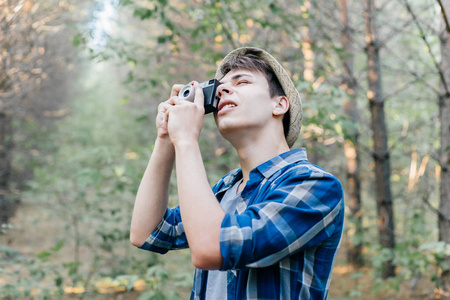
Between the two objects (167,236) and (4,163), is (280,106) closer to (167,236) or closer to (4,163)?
(167,236)

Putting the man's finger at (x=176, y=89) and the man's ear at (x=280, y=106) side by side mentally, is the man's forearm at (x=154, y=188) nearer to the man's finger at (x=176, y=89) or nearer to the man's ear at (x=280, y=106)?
the man's finger at (x=176, y=89)

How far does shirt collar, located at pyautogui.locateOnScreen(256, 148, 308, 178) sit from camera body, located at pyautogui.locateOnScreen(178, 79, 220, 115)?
291mm

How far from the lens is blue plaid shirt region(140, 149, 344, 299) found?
3.67 feet

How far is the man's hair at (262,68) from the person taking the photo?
1678 millimetres

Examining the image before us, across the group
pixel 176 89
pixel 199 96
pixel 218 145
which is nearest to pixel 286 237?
pixel 199 96

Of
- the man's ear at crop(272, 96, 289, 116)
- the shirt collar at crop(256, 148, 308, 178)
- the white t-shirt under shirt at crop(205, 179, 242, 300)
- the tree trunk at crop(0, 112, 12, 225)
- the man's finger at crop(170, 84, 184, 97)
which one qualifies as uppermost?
the tree trunk at crop(0, 112, 12, 225)

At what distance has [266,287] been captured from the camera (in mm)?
→ 1213

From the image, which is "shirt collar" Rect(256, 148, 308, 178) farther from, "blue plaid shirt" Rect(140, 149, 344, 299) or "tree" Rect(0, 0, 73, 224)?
"tree" Rect(0, 0, 73, 224)

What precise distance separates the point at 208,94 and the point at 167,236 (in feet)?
1.98

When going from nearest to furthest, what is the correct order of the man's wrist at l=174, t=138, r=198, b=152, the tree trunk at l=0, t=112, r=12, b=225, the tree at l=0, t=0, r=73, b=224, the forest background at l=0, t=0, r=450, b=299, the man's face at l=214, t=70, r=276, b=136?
the man's wrist at l=174, t=138, r=198, b=152 → the man's face at l=214, t=70, r=276, b=136 → the forest background at l=0, t=0, r=450, b=299 → the tree at l=0, t=0, r=73, b=224 → the tree trunk at l=0, t=112, r=12, b=225

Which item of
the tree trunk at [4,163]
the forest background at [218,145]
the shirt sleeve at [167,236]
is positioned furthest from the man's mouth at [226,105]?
the tree trunk at [4,163]

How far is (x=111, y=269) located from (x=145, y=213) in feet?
13.1

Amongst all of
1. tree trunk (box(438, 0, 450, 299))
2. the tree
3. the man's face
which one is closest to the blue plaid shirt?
the man's face

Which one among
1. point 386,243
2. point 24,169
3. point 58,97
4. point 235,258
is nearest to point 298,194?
point 235,258
